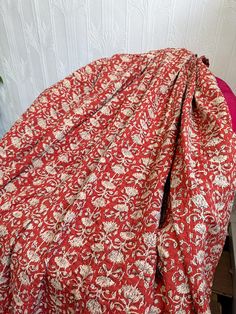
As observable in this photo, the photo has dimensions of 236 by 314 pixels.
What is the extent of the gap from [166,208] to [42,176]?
390 mm

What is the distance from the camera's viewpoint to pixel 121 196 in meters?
0.70

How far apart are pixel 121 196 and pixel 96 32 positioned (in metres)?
1.03

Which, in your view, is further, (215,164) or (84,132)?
(84,132)

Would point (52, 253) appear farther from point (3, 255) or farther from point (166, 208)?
point (166, 208)

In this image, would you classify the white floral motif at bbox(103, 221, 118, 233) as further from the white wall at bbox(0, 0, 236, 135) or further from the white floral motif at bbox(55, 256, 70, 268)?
the white wall at bbox(0, 0, 236, 135)

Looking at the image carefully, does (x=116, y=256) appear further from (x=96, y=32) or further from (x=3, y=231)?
(x=96, y=32)

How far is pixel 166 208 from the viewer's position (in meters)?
0.67

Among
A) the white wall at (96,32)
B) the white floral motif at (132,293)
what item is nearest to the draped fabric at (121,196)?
the white floral motif at (132,293)

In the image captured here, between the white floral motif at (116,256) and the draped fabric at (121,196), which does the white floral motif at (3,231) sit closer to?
the draped fabric at (121,196)

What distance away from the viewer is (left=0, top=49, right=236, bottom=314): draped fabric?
58 cm

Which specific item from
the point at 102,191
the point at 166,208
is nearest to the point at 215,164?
the point at 166,208

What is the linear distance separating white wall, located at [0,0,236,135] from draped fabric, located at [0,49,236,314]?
13.5 inches

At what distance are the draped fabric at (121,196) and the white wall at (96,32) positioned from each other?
1.13 ft

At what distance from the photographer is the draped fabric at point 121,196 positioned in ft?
1.91
